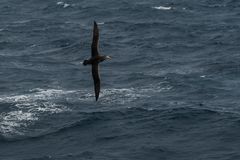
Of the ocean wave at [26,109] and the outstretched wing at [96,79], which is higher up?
the outstretched wing at [96,79]

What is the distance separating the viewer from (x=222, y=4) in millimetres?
174125

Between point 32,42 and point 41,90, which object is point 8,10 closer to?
point 32,42

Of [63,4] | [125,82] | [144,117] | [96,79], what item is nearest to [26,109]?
[144,117]

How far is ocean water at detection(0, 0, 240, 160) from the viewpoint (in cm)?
10294

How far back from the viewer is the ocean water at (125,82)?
4053 inches

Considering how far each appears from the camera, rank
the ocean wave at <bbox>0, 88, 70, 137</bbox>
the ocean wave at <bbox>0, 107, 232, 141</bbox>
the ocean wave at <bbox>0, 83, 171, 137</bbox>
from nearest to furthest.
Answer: the ocean wave at <bbox>0, 107, 232, 141</bbox> < the ocean wave at <bbox>0, 88, 70, 137</bbox> < the ocean wave at <bbox>0, 83, 171, 137</bbox>

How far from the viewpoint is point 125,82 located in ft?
415

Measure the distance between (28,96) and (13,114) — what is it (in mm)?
8024

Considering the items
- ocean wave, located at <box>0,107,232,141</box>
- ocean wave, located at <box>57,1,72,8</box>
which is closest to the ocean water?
ocean wave, located at <box>0,107,232,141</box>

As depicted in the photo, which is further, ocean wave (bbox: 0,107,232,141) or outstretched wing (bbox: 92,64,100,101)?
ocean wave (bbox: 0,107,232,141)

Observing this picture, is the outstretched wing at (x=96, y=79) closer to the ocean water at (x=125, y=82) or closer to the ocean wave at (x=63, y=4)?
the ocean water at (x=125, y=82)

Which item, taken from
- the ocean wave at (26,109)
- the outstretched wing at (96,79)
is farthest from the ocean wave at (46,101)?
the outstretched wing at (96,79)

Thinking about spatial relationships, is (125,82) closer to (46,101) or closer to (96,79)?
(46,101)

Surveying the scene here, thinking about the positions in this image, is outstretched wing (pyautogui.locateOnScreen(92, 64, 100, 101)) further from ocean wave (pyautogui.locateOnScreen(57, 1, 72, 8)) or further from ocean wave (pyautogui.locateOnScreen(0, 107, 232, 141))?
ocean wave (pyautogui.locateOnScreen(57, 1, 72, 8))
